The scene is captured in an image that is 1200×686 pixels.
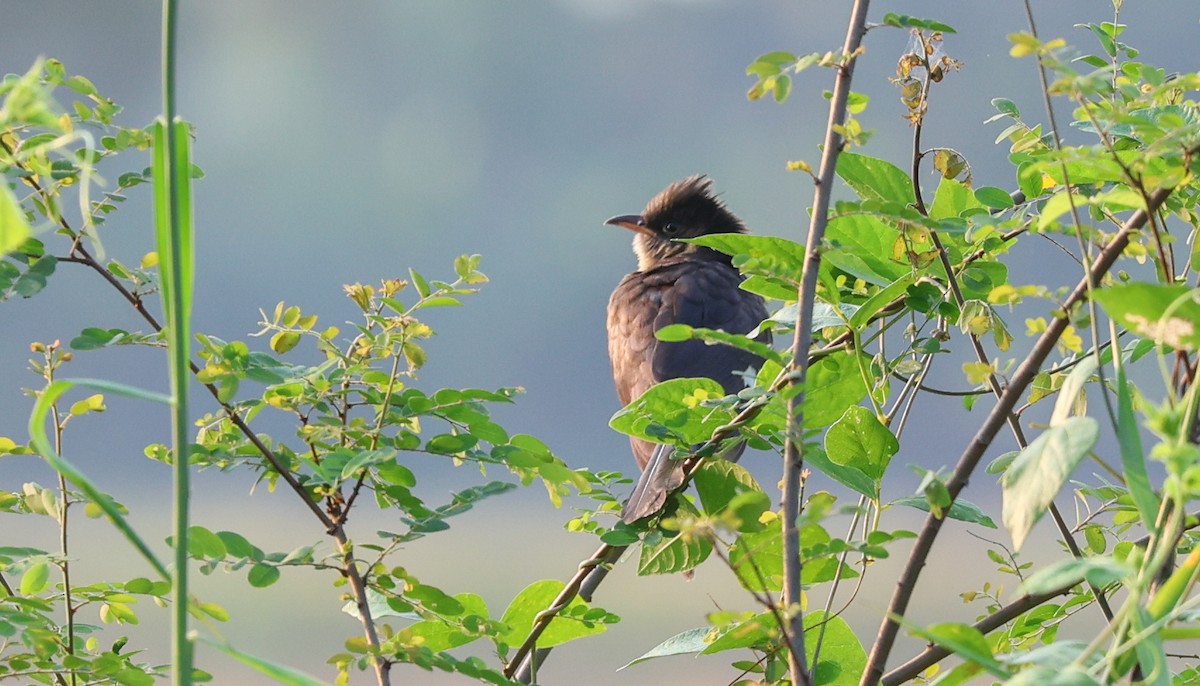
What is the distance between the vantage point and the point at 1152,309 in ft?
3.06

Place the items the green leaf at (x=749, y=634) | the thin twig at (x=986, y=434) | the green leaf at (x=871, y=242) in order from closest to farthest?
1. the thin twig at (x=986, y=434)
2. the green leaf at (x=749, y=634)
3. the green leaf at (x=871, y=242)

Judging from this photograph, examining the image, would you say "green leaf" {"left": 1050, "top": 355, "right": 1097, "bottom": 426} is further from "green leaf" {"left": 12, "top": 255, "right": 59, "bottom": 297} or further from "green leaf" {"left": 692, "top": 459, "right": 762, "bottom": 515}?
"green leaf" {"left": 12, "top": 255, "right": 59, "bottom": 297}

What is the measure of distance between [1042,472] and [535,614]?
3.74 ft

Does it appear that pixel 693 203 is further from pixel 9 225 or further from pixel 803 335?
pixel 9 225

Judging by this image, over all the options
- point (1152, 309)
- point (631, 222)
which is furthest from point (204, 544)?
point (631, 222)

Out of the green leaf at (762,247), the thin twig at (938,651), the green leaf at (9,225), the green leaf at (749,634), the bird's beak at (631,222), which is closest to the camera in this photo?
the green leaf at (9,225)

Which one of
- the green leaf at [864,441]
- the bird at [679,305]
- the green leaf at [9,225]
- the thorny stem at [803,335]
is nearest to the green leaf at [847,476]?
the green leaf at [864,441]

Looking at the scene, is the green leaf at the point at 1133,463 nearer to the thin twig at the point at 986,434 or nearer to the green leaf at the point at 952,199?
the thin twig at the point at 986,434

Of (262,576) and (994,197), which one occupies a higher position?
(994,197)

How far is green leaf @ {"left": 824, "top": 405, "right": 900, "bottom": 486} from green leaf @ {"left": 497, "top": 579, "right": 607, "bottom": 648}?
0.56m

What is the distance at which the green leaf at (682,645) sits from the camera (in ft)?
5.90

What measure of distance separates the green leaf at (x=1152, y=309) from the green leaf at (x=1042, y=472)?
3.5 inches

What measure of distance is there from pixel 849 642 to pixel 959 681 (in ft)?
2.92

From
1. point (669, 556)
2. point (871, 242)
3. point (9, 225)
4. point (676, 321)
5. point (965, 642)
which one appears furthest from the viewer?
point (676, 321)
